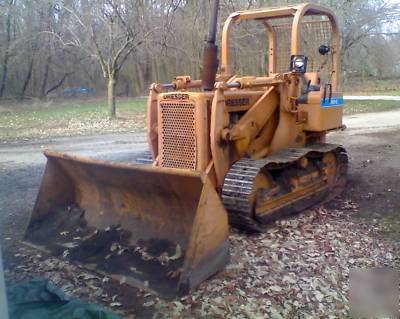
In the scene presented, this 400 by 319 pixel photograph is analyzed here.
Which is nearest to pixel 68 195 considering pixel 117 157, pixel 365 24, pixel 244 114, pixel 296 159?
pixel 244 114

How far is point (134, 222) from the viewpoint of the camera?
203 inches

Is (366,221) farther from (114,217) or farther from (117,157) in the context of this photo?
(117,157)

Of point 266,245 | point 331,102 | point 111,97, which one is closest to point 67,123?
point 111,97

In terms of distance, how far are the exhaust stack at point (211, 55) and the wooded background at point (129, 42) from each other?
987 centimetres

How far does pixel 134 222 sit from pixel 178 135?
113 centimetres

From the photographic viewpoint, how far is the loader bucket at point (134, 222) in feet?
14.1

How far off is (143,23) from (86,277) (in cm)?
1509

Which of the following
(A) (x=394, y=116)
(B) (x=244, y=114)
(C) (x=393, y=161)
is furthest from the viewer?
(A) (x=394, y=116)

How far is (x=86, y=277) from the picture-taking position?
4629 millimetres

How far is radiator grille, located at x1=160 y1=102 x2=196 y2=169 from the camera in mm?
5633

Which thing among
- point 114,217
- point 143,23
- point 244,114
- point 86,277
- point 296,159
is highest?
point 143,23

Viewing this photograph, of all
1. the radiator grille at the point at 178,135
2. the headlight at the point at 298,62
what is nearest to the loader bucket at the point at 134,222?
the radiator grille at the point at 178,135

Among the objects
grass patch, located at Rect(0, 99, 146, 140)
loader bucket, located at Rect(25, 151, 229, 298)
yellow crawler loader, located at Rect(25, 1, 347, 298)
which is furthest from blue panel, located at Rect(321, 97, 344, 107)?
grass patch, located at Rect(0, 99, 146, 140)

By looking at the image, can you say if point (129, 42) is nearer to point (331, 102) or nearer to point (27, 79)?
point (331, 102)
